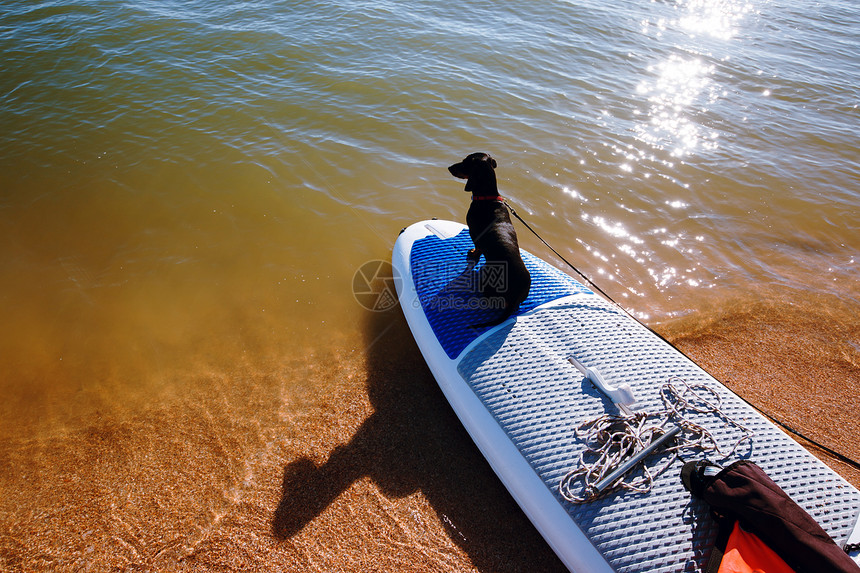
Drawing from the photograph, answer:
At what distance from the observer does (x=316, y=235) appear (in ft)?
17.6

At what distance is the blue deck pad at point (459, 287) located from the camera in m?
3.46

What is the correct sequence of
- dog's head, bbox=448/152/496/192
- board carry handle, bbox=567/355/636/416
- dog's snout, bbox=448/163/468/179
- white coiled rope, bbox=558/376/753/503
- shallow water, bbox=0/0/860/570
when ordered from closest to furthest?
white coiled rope, bbox=558/376/753/503 < board carry handle, bbox=567/355/636/416 < shallow water, bbox=0/0/860/570 < dog's head, bbox=448/152/496/192 < dog's snout, bbox=448/163/468/179

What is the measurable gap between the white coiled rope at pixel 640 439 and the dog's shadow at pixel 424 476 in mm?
653

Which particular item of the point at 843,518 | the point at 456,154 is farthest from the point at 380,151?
the point at 843,518

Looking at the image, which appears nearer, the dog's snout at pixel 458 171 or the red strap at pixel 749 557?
the red strap at pixel 749 557

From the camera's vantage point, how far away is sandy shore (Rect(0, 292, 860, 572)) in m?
2.79

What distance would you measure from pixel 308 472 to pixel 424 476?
0.83 meters

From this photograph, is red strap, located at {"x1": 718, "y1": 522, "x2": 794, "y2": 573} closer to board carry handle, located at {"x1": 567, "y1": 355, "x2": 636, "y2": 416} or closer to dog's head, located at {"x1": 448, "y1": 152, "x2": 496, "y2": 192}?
board carry handle, located at {"x1": 567, "y1": 355, "x2": 636, "y2": 416}

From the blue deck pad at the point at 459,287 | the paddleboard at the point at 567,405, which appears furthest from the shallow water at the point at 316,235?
the blue deck pad at the point at 459,287

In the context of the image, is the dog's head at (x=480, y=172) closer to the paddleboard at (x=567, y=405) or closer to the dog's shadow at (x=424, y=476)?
the paddleboard at (x=567, y=405)

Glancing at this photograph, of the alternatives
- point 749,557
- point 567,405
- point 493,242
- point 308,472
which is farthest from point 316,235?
point 749,557

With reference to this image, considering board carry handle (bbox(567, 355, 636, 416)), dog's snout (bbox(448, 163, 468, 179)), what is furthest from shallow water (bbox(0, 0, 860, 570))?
dog's snout (bbox(448, 163, 468, 179))

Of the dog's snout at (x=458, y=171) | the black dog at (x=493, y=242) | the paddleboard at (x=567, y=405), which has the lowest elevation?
the paddleboard at (x=567, y=405)

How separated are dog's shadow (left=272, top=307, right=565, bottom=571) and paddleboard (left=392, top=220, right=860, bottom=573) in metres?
0.34
